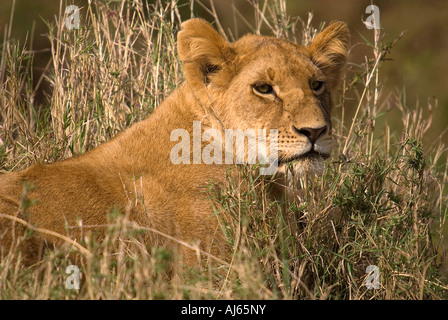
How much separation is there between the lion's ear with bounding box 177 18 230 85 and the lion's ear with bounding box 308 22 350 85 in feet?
1.88

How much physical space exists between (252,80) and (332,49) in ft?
2.17

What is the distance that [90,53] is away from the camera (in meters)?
5.66

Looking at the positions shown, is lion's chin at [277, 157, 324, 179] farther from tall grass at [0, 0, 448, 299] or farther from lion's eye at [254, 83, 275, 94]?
lion's eye at [254, 83, 275, 94]

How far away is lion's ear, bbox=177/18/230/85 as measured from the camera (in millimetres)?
4387

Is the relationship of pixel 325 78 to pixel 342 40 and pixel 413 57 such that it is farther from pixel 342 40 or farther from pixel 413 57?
pixel 413 57

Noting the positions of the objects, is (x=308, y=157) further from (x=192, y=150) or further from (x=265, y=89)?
(x=192, y=150)

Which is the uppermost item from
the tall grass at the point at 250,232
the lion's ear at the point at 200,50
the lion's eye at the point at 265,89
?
the lion's ear at the point at 200,50

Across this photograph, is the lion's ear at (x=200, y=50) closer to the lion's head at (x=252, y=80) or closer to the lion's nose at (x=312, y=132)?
the lion's head at (x=252, y=80)

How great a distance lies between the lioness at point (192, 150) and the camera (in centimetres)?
396

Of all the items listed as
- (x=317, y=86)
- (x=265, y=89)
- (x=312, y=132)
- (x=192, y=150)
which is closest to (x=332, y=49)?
(x=317, y=86)

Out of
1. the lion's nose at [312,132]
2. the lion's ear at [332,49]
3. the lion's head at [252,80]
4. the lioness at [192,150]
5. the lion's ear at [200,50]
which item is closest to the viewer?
the lioness at [192,150]

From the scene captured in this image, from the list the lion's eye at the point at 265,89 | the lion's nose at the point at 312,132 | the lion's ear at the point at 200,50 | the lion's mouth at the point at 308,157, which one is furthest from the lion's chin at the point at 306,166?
the lion's ear at the point at 200,50

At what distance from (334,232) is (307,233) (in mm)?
145

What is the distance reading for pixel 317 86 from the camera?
450cm
